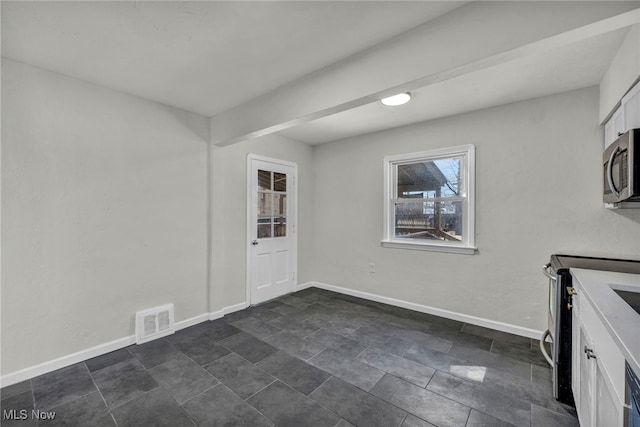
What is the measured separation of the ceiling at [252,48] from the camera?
1.61 meters

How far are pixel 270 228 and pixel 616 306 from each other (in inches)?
142

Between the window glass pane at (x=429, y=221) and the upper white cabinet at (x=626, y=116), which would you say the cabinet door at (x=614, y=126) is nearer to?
the upper white cabinet at (x=626, y=116)

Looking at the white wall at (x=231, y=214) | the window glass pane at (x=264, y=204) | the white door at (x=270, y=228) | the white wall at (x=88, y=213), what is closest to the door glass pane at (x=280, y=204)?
the white door at (x=270, y=228)

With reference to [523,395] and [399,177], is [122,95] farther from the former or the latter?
[523,395]

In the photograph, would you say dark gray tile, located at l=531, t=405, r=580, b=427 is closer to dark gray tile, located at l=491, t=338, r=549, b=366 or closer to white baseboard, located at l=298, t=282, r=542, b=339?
dark gray tile, located at l=491, t=338, r=549, b=366

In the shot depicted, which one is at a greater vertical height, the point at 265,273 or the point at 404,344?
the point at 265,273

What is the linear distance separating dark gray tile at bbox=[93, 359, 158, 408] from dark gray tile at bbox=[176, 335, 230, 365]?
379 millimetres

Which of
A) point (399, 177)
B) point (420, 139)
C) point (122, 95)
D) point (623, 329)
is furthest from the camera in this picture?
point (399, 177)

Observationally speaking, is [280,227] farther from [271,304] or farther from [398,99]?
[398,99]

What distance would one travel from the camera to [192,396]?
1993 millimetres

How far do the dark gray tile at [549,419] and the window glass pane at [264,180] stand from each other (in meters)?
3.60

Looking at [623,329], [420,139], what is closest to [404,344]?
[623,329]

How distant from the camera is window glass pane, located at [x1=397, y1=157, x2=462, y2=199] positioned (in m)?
3.46

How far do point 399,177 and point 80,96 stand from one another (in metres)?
3.65
